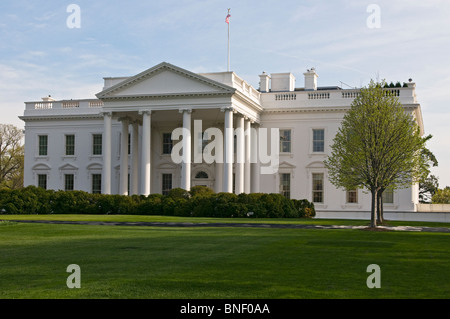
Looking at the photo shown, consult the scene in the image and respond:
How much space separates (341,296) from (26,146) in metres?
56.7

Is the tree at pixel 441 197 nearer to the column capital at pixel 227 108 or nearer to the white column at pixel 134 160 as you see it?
the column capital at pixel 227 108

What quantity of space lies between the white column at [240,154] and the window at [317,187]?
8552mm

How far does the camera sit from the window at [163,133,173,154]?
5731 cm

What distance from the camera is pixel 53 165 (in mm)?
60438

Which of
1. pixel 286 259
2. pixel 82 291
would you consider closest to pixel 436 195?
pixel 286 259

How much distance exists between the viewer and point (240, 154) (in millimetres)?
47906

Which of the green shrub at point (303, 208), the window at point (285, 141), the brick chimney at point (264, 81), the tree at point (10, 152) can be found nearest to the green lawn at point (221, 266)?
the green shrub at point (303, 208)

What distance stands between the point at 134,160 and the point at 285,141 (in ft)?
47.8

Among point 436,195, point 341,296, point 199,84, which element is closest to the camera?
point 341,296

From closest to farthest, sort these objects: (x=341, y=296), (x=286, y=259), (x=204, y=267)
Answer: (x=341, y=296) < (x=204, y=267) < (x=286, y=259)

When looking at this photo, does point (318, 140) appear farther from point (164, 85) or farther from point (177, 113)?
point (164, 85)

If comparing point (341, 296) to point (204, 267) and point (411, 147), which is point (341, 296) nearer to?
point (204, 267)

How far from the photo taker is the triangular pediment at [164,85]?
4712 centimetres

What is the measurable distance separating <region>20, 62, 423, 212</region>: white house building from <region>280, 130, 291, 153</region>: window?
97 millimetres
